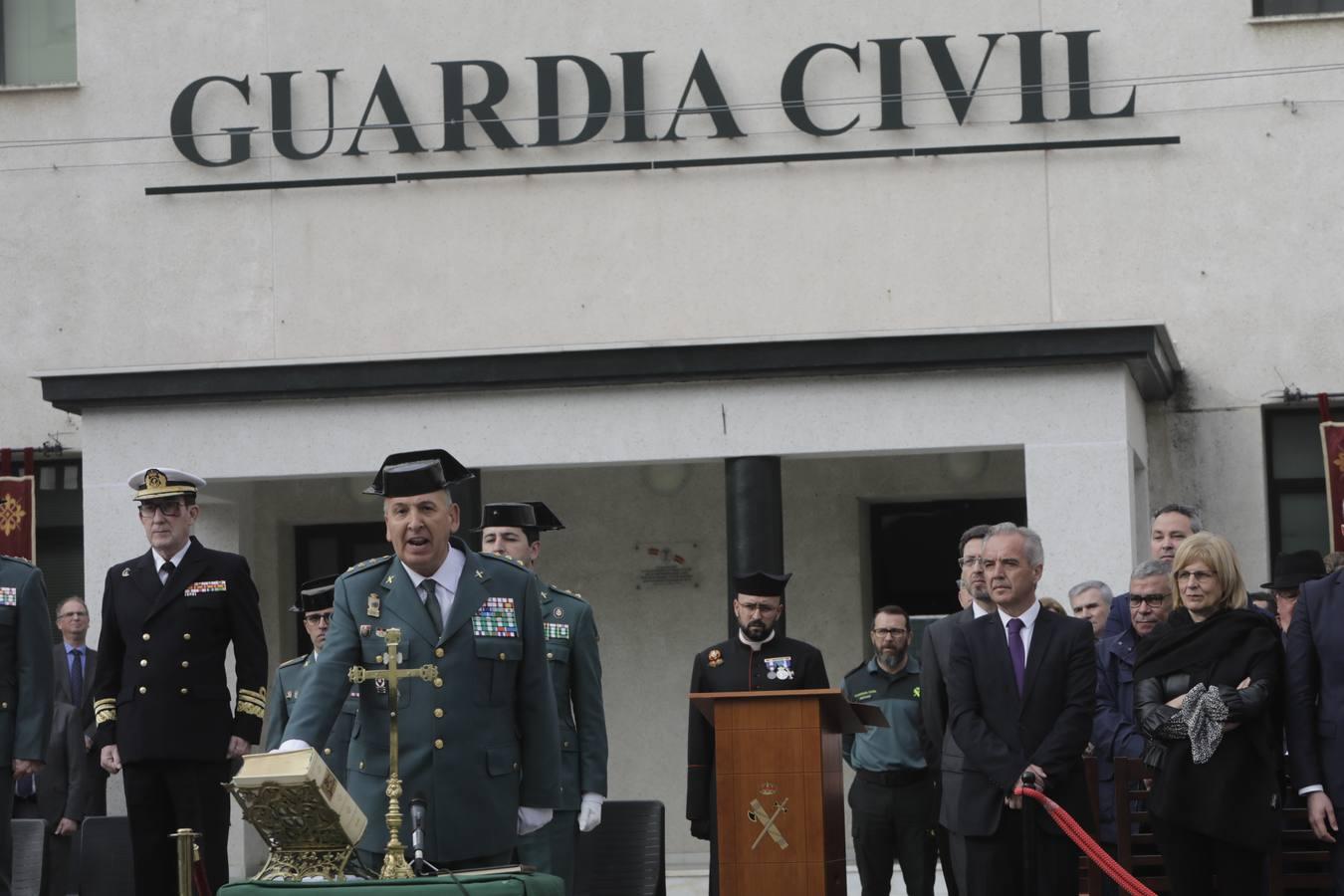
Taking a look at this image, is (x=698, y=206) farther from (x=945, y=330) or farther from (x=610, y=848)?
(x=610, y=848)

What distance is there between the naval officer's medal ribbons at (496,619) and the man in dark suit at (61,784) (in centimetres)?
869

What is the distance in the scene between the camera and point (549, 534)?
1977 centimetres

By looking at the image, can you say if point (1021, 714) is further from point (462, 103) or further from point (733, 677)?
point (462, 103)

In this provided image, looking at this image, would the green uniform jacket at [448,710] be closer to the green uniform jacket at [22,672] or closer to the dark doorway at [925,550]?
the green uniform jacket at [22,672]

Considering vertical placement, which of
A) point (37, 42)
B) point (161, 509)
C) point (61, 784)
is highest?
point (37, 42)

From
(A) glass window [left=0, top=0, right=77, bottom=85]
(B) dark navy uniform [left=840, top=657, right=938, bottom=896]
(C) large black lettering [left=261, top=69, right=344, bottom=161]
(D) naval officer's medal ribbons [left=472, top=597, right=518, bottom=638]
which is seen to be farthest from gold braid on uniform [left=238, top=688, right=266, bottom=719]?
(A) glass window [left=0, top=0, right=77, bottom=85]

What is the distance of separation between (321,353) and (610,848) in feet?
26.6

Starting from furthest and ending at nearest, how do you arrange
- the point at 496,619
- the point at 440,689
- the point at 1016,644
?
the point at 1016,644
the point at 496,619
the point at 440,689

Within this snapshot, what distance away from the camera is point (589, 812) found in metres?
8.89

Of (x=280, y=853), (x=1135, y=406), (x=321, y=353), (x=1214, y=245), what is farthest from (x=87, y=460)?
(x=280, y=853)

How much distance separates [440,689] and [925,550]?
490 inches

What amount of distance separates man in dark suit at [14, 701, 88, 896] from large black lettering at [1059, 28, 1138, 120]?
31.1 feet

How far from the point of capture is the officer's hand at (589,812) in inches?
347

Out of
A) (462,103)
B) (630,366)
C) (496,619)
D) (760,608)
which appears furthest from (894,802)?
(462,103)
